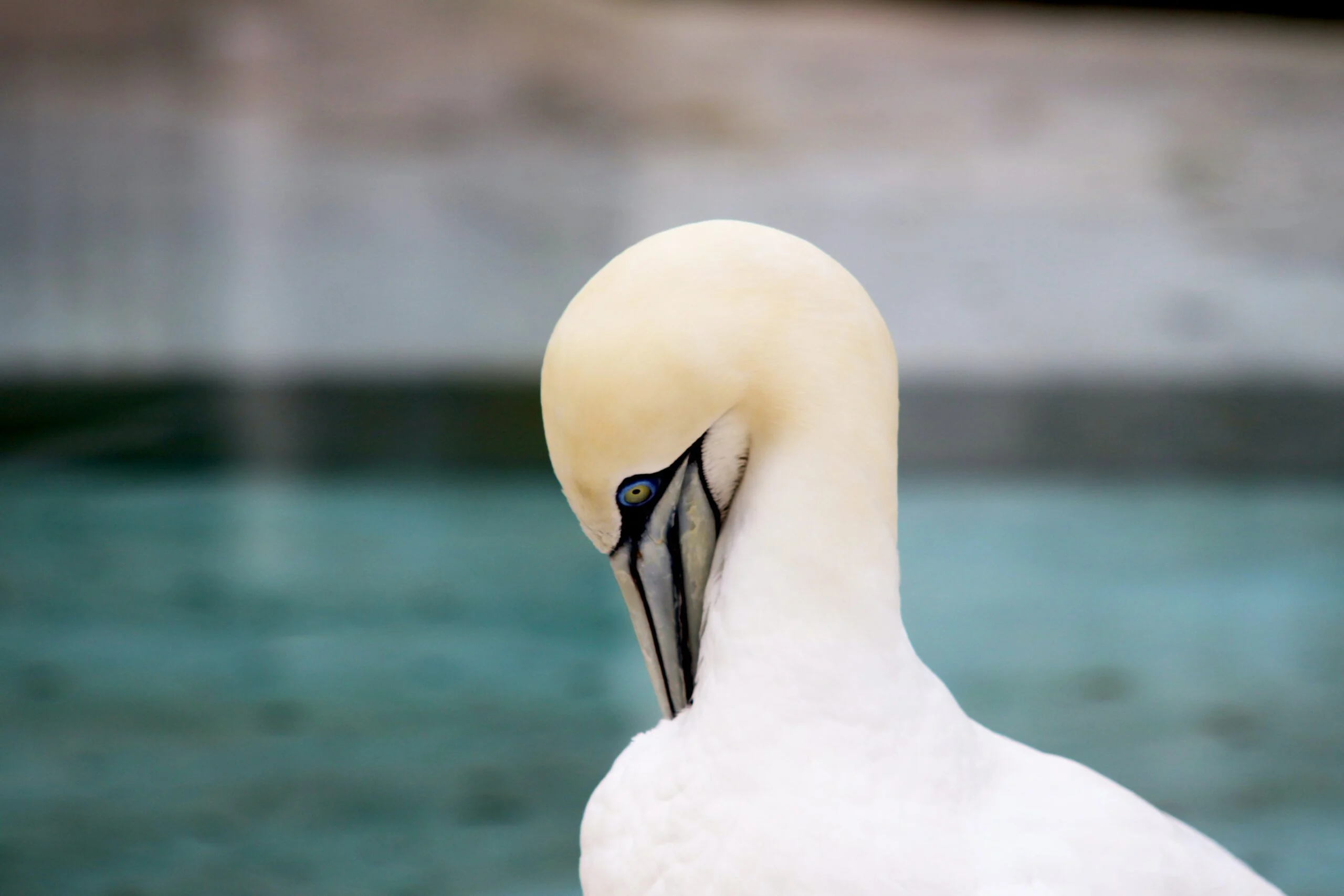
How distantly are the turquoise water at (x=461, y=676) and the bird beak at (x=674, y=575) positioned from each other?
3.77 ft

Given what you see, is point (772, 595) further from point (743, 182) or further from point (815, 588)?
point (743, 182)

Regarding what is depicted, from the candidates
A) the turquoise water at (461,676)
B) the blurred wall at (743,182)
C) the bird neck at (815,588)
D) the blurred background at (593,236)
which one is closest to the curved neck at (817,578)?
the bird neck at (815,588)

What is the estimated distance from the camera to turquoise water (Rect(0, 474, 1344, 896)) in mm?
2139

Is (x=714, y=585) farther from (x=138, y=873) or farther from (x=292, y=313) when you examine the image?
(x=292, y=313)

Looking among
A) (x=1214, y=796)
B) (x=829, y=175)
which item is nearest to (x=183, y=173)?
(x=829, y=175)

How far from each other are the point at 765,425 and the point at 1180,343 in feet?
23.0

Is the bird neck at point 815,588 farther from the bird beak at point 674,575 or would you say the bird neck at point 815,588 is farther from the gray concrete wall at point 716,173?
the gray concrete wall at point 716,173

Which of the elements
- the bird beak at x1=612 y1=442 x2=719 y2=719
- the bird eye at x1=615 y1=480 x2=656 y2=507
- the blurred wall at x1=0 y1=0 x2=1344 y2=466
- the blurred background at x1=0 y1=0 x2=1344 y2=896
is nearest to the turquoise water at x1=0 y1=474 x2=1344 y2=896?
the blurred background at x1=0 y1=0 x2=1344 y2=896

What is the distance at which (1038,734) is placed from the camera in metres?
2.63

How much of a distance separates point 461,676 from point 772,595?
7.87 ft

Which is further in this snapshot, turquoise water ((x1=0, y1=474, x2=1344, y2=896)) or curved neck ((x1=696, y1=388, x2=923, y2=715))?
turquoise water ((x1=0, y1=474, x2=1344, y2=896))

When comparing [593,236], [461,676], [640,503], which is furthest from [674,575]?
[593,236]

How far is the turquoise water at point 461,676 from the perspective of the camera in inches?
84.2

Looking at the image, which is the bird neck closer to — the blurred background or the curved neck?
the curved neck
